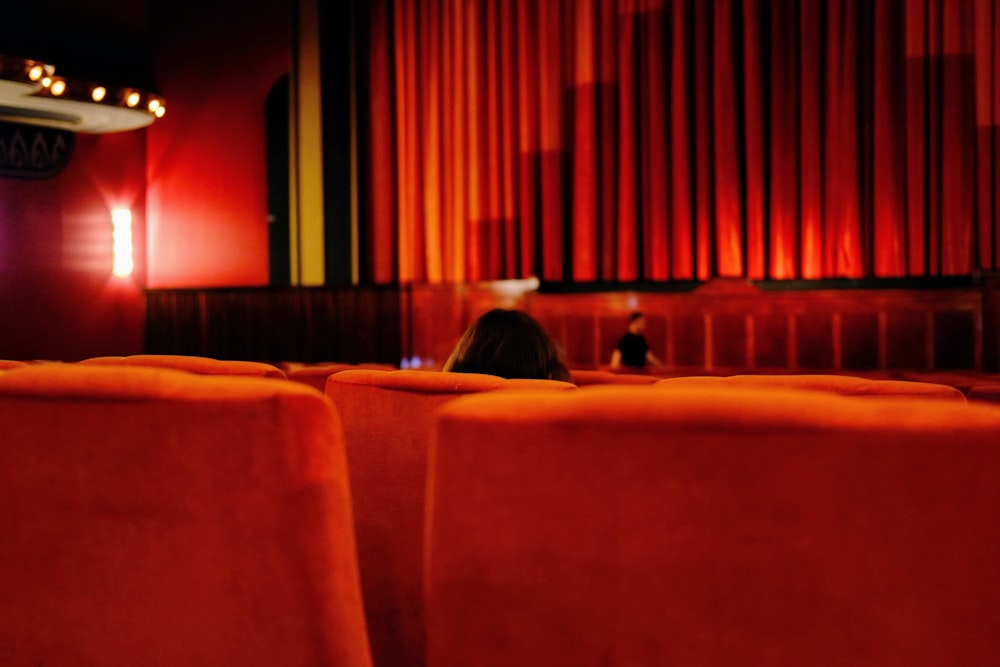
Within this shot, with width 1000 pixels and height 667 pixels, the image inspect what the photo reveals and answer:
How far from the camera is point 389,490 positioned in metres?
1.31

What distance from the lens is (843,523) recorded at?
25.7 inches

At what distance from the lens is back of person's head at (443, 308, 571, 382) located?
1.72 m

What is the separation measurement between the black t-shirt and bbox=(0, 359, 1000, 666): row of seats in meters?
4.72

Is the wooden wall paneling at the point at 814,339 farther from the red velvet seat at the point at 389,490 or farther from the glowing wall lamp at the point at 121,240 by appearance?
the glowing wall lamp at the point at 121,240

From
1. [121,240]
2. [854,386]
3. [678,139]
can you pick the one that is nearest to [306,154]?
[121,240]

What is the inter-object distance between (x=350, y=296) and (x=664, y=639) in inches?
239

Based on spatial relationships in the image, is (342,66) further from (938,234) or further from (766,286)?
(938,234)

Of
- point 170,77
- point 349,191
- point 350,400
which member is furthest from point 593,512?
point 170,77

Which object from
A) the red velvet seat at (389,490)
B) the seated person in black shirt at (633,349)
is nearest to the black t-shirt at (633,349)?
the seated person in black shirt at (633,349)

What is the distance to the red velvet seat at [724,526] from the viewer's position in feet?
2.10

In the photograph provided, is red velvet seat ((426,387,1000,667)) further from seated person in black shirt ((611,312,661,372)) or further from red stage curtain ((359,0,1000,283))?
red stage curtain ((359,0,1000,283))

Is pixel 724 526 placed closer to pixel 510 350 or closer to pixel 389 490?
pixel 389 490

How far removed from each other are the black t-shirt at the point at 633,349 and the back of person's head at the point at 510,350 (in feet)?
12.3

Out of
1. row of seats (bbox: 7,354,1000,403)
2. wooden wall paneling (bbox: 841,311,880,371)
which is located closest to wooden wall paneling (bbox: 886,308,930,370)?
wooden wall paneling (bbox: 841,311,880,371)
